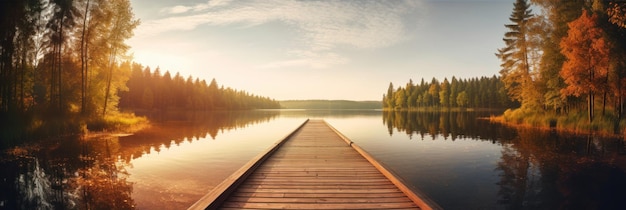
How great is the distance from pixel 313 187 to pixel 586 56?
28.0m

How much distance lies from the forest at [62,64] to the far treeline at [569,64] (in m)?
32.8

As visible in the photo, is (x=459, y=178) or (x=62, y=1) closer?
(x=459, y=178)

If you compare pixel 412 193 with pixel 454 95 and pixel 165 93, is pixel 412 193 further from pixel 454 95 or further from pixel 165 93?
pixel 454 95

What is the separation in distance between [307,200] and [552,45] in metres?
34.0

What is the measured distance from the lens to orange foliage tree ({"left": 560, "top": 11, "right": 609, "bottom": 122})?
76.5ft

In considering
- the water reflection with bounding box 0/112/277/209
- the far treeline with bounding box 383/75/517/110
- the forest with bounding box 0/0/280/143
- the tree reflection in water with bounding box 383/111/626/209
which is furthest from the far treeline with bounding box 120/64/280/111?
the tree reflection in water with bounding box 383/111/626/209

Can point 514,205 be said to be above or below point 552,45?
below

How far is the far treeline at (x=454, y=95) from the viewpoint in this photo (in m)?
102

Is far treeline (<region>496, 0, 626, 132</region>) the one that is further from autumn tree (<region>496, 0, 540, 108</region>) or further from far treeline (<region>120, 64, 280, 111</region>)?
far treeline (<region>120, 64, 280, 111</region>)

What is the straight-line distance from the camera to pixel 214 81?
108 metres

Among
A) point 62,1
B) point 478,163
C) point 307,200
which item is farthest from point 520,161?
point 62,1

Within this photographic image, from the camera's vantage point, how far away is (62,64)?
24.9 m

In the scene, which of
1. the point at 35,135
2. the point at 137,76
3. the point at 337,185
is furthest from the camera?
the point at 137,76

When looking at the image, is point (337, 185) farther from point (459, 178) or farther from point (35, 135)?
point (35, 135)
